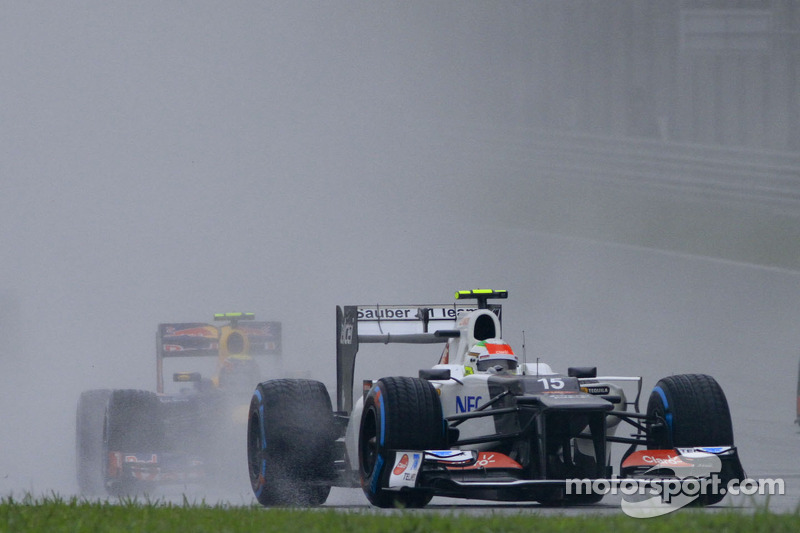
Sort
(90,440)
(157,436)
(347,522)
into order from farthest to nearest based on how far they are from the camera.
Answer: (90,440) → (157,436) → (347,522)

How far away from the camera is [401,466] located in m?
9.54

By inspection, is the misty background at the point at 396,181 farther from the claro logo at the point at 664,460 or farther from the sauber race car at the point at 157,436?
the claro logo at the point at 664,460

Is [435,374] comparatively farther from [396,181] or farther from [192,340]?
[396,181]

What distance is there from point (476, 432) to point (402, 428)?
4.87 ft

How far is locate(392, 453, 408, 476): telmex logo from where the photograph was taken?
952cm

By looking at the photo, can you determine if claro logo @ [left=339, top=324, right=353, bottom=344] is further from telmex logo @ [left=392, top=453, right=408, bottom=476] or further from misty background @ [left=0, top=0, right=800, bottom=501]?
misty background @ [left=0, top=0, right=800, bottom=501]

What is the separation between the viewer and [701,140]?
156ft

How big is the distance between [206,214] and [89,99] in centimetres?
991

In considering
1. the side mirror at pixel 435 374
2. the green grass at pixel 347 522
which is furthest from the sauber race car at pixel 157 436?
the green grass at pixel 347 522

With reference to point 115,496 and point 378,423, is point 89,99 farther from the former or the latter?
point 378,423

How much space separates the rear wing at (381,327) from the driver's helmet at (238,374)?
22.9 ft

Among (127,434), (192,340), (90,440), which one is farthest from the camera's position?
(192,340)

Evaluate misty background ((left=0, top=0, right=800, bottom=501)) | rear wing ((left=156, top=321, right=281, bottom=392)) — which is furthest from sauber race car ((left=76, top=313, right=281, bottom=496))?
misty background ((left=0, top=0, right=800, bottom=501))

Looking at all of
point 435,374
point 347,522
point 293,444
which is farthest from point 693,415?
point 347,522
